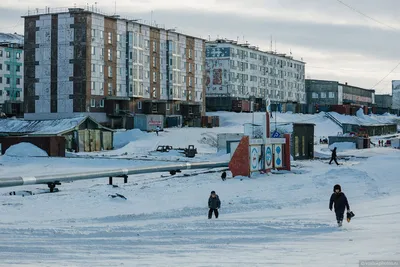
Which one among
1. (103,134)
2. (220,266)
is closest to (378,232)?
(220,266)

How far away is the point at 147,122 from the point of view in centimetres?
8788

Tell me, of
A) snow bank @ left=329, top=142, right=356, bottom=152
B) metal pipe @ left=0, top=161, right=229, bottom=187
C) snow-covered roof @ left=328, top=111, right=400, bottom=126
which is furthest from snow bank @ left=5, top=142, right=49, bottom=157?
snow-covered roof @ left=328, top=111, right=400, bottom=126

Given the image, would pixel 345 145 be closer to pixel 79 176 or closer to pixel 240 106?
pixel 240 106

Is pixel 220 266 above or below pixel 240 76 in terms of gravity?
below

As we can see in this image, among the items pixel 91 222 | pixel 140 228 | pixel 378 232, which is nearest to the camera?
pixel 378 232

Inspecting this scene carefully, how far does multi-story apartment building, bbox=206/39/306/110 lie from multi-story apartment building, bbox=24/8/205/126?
1179 inches

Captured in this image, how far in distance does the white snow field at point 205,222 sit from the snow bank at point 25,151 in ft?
62.1

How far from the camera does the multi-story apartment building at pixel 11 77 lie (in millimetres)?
115688

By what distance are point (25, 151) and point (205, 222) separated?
133 ft

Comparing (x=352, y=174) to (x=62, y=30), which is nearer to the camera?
(x=352, y=174)

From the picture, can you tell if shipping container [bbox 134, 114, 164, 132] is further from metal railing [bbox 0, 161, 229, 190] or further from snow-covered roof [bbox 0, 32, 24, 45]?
snow-covered roof [bbox 0, 32, 24, 45]

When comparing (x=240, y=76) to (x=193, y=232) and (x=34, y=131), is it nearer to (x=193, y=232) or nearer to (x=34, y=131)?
(x=34, y=131)

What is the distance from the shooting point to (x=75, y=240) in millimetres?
18688

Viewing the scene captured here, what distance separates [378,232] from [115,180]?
24.2 m
